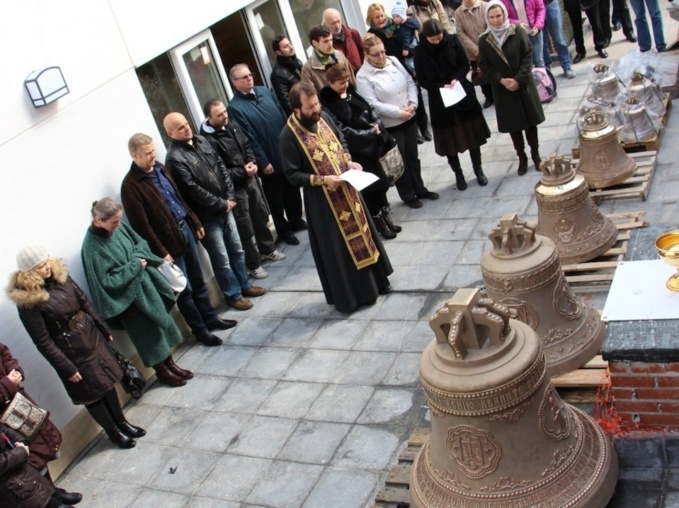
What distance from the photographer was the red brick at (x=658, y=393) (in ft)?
12.4

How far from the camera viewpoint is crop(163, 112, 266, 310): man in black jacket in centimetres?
697

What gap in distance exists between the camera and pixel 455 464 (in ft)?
11.8

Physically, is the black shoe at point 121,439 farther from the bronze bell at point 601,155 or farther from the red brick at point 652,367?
the bronze bell at point 601,155

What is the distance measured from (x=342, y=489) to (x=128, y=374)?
2.13 m

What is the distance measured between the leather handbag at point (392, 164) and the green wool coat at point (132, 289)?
7.45 ft

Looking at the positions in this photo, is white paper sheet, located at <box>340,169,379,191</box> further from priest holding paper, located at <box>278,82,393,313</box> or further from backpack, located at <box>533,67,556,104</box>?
backpack, located at <box>533,67,556,104</box>

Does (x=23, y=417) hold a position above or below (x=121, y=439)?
above

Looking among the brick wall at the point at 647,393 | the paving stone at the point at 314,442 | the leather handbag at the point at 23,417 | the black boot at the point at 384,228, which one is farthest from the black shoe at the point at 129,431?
the brick wall at the point at 647,393

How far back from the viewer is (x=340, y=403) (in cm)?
570

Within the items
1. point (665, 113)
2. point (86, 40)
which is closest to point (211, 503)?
point (86, 40)

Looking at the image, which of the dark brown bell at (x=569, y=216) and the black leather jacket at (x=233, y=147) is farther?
the black leather jacket at (x=233, y=147)

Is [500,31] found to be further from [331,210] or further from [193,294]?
[193,294]

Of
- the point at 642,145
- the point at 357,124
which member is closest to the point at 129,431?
the point at 357,124

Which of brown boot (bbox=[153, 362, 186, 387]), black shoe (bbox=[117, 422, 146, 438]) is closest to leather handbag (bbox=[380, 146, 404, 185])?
brown boot (bbox=[153, 362, 186, 387])
